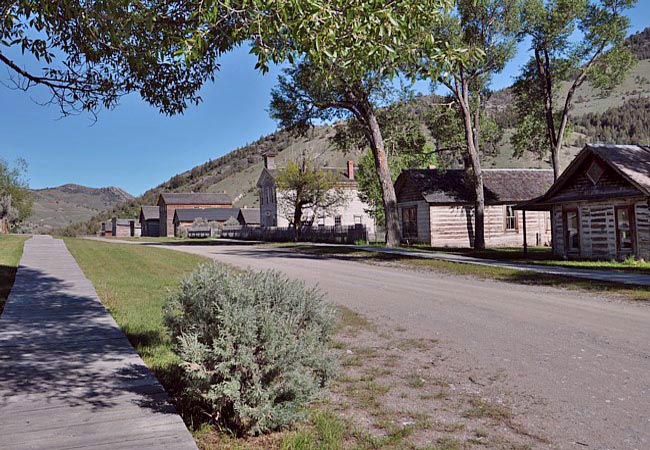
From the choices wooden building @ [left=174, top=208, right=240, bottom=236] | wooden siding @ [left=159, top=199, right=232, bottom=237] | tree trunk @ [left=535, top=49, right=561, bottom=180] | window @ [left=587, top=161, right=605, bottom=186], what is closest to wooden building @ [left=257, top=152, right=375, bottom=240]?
wooden building @ [left=174, top=208, right=240, bottom=236]

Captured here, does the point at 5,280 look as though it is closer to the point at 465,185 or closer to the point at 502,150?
the point at 465,185

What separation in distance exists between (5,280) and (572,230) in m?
22.7

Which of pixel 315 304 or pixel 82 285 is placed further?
pixel 82 285

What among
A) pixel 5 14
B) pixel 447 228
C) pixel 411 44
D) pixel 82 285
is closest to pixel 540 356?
pixel 411 44

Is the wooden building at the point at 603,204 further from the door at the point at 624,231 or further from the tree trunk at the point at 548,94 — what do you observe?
the tree trunk at the point at 548,94

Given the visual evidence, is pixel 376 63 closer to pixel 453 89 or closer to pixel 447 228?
pixel 453 89

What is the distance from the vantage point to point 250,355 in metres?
4.08

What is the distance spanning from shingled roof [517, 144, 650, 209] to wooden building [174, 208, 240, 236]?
2645 inches

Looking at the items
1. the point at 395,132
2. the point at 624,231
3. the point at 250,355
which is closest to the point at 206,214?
the point at 395,132

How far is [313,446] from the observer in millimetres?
4145

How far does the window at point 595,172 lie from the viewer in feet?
76.3

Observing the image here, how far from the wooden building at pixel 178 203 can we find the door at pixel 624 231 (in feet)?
→ 261

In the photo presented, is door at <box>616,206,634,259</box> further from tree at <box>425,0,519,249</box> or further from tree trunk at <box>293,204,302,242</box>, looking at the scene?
tree trunk at <box>293,204,302,242</box>

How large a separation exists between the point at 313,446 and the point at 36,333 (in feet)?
17.7
